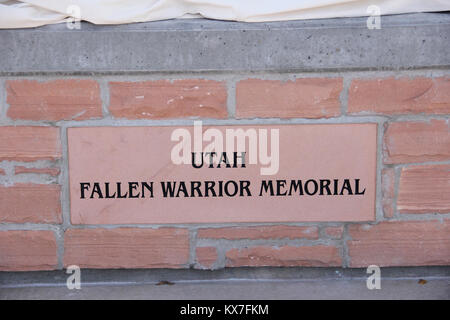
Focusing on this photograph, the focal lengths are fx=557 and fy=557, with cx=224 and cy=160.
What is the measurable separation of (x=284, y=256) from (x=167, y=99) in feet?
2.48

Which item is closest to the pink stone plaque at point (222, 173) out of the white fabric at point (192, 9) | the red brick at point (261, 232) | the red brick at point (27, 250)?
the red brick at point (261, 232)

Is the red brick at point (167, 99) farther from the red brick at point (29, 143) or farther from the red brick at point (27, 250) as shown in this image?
the red brick at point (27, 250)

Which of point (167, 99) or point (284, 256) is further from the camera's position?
point (284, 256)

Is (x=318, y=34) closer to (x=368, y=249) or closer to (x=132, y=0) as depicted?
(x=132, y=0)

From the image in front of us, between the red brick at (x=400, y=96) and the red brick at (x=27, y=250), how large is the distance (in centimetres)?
126

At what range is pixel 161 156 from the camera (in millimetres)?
2094

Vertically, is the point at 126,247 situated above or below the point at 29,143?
below

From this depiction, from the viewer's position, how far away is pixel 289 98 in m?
2.06

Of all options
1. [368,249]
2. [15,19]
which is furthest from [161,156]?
[368,249]

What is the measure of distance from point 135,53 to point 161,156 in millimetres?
389

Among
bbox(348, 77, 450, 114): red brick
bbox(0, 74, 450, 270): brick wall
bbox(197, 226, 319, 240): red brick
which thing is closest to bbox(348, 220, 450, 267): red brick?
bbox(0, 74, 450, 270): brick wall

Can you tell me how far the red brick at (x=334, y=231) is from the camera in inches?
84.9

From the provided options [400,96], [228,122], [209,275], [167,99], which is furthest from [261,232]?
[400,96]

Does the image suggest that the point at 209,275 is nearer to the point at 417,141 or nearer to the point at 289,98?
the point at 289,98
